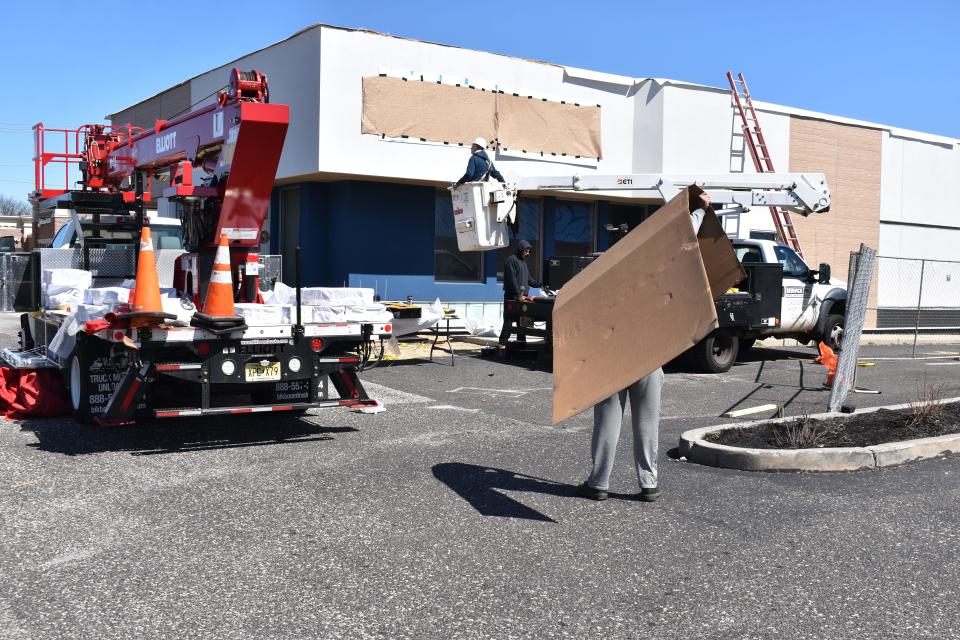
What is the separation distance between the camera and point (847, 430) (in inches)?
334

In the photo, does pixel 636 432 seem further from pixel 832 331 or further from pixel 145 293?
pixel 832 331

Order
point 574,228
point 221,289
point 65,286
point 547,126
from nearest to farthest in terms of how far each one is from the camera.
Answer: point 221,289, point 65,286, point 547,126, point 574,228

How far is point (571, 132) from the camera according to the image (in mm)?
20156

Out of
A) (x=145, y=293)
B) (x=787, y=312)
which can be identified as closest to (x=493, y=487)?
(x=145, y=293)

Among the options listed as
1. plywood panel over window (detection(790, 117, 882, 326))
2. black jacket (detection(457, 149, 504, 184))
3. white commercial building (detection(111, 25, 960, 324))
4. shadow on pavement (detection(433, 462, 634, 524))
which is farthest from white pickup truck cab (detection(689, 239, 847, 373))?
shadow on pavement (detection(433, 462, 634, 524))

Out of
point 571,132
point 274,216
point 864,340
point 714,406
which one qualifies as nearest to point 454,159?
point 571,132

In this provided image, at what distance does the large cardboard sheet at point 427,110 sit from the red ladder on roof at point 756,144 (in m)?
6.79

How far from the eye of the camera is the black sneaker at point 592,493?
6.51 m

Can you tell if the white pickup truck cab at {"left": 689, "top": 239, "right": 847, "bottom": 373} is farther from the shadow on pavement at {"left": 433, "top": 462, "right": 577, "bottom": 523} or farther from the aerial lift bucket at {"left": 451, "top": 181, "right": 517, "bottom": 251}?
the shadow on pavement at {"left": 433, "top": 462, "right": 577, "bottom": 523}

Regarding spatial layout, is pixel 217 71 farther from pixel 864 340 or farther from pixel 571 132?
pixel 864 340

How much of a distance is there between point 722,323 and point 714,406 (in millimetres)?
3138

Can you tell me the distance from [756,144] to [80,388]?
59.7 ft

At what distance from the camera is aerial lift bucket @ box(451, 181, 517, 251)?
45.1 feet

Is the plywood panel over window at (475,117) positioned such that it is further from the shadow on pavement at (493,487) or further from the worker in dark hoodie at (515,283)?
the shadow on pavement at (493,487)
